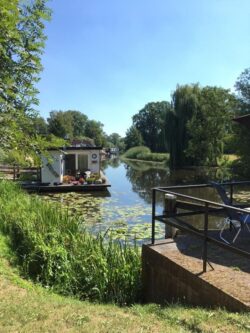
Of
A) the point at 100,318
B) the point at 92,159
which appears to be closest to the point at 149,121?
the point at 92,159

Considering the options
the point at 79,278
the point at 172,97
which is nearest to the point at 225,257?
the point at 79,278

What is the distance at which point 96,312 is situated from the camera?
370 centimetres

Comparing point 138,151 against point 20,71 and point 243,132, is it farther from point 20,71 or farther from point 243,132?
point 20,71

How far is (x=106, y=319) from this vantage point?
11.3 ft

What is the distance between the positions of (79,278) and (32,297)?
1860mm

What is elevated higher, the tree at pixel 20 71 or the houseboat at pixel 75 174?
the tree at pixel 20 71

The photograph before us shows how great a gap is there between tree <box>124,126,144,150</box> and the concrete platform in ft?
273

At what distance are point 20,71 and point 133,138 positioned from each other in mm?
87870

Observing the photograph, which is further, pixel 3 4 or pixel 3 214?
pixel 3 214

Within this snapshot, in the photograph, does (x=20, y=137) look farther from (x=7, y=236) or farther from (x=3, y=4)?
(x=7, y=236)

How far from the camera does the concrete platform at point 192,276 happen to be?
3.97 metres

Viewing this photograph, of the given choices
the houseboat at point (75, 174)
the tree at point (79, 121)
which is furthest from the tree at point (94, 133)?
the houseboat at point (75, 174)

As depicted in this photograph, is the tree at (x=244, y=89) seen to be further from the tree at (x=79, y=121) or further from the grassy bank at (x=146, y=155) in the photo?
the tree at (x=79, y=121)

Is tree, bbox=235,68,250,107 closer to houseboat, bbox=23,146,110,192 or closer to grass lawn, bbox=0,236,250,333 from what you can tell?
houseboat, bbox=23,146,110,192
